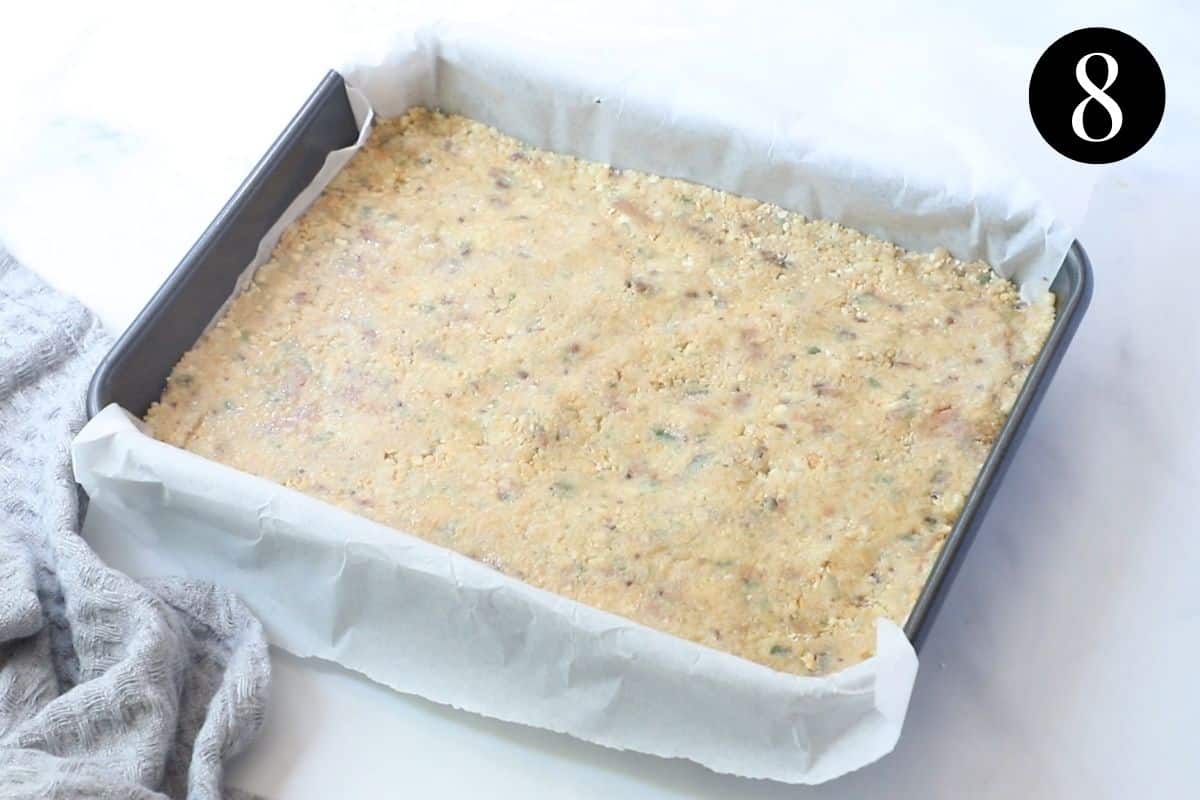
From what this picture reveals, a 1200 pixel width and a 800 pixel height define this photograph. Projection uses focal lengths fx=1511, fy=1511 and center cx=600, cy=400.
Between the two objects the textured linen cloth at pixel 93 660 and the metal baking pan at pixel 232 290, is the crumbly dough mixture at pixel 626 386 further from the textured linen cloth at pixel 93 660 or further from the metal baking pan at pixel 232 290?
the textured linen cloth at pixel 93 660

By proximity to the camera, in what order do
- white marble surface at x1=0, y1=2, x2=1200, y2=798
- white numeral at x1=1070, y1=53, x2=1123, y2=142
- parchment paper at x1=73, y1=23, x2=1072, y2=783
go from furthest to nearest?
white numeral at x1=1070, y1=53, x2=1123, y2=142 < white marble surface at x1=0, y1=2, x2=1200, y2=798 < parchment paper at x1=73, y1=23, x2=1072, y2=783

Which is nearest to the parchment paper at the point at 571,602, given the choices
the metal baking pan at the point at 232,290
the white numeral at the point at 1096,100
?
the metal baking pan at the point at 232,290

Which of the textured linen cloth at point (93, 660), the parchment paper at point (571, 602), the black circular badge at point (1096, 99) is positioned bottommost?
the textured linen cloth at point (93, 660)

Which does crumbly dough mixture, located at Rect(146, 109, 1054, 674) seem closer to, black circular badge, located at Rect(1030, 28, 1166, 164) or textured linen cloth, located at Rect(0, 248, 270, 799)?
textured linen cloth, located at Rect(0, 248, 270, 799)

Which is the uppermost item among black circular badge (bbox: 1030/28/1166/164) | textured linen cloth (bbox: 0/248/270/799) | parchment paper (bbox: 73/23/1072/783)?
black circular badge (bbox: 1030/28/1166/164)

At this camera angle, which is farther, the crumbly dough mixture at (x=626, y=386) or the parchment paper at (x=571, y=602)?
the crumbly dough mixture at (x=626, y=386)

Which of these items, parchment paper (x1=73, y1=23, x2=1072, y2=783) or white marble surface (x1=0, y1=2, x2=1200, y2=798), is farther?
white marble surface (x1=0, y1=2, x2=1200, y2=798)

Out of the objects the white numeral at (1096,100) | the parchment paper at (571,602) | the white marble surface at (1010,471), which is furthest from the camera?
the white numeral at (1096,100)

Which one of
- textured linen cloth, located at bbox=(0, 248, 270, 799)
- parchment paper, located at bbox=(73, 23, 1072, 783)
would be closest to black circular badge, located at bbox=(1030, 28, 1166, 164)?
parchment paper, located at bbox=(73, 23, 1072, 783)
